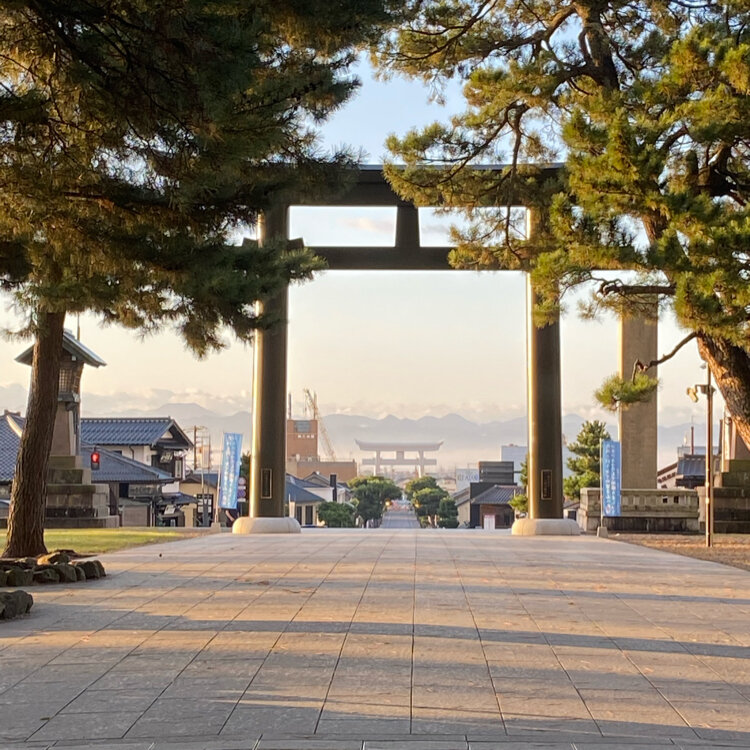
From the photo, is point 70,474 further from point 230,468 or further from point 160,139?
point 160,139

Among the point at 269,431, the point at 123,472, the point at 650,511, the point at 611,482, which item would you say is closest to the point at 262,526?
the point at 269,431

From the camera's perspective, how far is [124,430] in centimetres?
3406

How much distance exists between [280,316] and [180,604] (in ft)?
12.7

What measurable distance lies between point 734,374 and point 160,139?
6.79m

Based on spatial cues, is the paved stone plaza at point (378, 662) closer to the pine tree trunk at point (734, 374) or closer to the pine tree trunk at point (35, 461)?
the pine tree trunk at point (35, 461)

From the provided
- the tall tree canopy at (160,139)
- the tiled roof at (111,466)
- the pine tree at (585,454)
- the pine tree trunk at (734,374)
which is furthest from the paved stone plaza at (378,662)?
the tiled roof at (111,466)

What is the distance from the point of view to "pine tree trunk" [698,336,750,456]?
10.3 meters

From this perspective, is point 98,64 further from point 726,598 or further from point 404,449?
point 404,449

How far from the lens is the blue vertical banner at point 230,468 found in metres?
20.8

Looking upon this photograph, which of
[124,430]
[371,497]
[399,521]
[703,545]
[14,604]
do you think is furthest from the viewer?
[399,521]

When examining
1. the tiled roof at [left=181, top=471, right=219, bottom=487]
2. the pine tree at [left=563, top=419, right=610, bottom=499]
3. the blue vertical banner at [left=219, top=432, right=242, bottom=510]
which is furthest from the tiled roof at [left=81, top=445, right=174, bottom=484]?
the pine tree at [left=563, top=419, right=610, bottom=499]

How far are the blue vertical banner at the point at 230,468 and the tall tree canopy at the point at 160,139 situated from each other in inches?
457

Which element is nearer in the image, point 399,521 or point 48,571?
point 48,571

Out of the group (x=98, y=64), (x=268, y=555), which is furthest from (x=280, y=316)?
(x=98, y=64)
